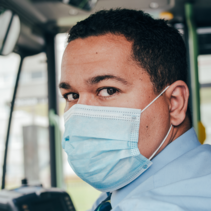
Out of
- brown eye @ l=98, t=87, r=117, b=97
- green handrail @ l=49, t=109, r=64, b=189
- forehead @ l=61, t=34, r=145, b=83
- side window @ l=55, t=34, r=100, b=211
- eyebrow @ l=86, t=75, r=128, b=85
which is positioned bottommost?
side window @ l=55, t=34, r=100, b=211

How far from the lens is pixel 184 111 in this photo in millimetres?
1049

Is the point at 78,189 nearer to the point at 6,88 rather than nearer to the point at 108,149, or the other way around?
the point at 6,88

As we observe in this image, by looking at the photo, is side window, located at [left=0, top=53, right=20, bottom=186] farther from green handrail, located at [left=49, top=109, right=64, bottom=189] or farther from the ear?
the ear

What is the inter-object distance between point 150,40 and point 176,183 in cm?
59

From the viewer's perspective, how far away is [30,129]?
2994 millimetres

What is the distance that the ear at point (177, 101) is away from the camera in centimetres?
104

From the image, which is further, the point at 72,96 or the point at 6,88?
the point at 6,88

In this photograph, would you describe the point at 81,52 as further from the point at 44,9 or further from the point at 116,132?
the point at 44,9

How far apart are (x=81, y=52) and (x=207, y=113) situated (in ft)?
7.13

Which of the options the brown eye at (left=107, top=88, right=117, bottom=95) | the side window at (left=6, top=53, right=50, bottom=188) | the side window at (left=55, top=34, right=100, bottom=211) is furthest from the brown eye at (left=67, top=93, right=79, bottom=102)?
the side window at (left=55, top=34, right=100, bottom=211)

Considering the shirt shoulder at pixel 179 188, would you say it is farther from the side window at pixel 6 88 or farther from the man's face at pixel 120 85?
the side window at pixel 6 88

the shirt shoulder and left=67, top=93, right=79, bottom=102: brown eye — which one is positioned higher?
left=67, top=93, right=79, bottom=102: brown eye

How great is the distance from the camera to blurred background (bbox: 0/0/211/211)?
2.62 metres

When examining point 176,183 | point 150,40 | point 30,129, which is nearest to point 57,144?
point 30,129
